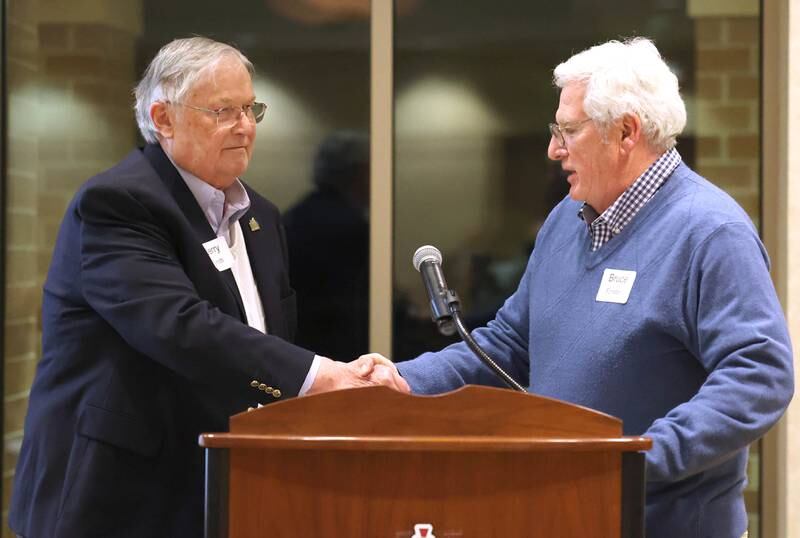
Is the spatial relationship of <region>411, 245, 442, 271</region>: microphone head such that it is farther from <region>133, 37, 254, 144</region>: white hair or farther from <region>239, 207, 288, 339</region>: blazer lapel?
<region>133, 37, 254, 144</region>: white hair

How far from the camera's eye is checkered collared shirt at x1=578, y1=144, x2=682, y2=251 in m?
2.15

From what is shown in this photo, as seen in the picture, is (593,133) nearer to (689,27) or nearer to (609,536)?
(609,536)

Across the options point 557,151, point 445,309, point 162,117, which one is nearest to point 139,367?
point 162,117

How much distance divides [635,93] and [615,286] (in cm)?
39

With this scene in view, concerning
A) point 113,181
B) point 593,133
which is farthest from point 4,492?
point 593,133

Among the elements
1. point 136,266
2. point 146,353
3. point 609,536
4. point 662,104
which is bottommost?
point 609,536

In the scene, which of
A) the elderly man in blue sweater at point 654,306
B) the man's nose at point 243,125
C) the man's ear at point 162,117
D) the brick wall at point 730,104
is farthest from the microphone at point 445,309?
the brick wall at point 730,104

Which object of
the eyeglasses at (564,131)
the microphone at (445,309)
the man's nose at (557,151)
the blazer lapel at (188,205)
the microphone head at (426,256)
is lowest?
the microphone at (445,309)

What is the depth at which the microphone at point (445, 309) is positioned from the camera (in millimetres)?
2025

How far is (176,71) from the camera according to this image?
252 cm

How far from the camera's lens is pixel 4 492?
396 cm

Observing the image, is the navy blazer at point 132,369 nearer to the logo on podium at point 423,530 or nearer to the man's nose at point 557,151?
the man's nose at point 557,151

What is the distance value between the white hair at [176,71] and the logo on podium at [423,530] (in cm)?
139

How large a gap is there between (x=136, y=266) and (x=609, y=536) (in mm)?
1191
